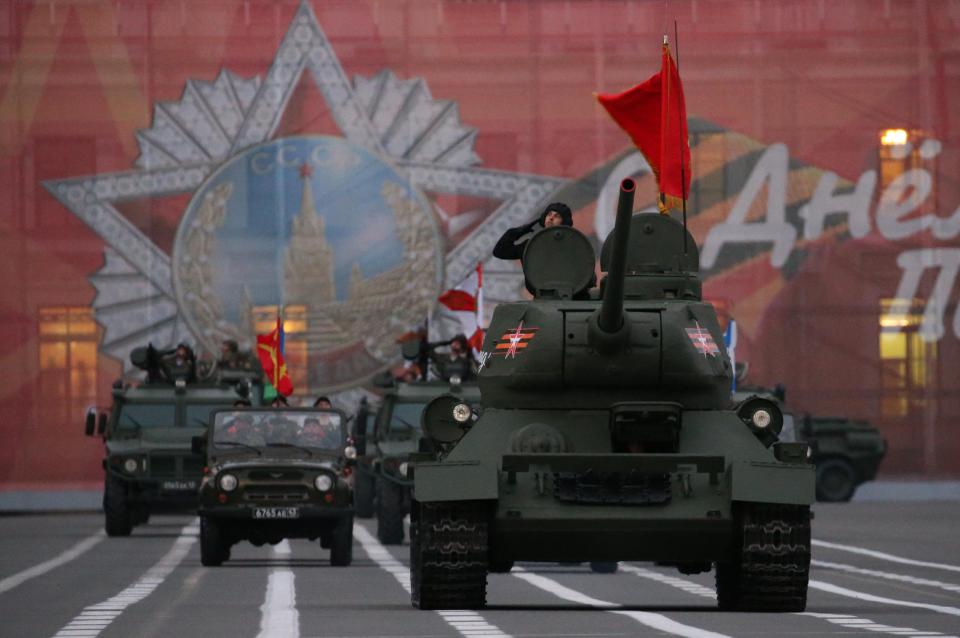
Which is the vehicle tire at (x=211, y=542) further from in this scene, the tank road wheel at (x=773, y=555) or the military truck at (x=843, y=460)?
the military truck at (x=843, y=460)

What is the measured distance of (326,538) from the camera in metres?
30.2

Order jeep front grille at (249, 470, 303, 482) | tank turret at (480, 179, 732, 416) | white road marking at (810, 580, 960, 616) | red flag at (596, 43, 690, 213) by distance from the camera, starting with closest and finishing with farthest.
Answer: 1. tank turret at (480, 179, 732, 416)
2. white road marking at (810, 580, 960, 616)
3. red flag at (596, 43, 690, 213)
4. jeep front grille at (249, 470, 303, 482)

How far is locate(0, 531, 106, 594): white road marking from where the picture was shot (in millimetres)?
26031

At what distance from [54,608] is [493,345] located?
15.1ft

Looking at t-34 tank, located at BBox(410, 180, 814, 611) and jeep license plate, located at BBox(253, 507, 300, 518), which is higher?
t-34 tank, located at BBox(410, 180, 814, 611)

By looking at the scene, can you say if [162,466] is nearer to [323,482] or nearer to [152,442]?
[152,442]

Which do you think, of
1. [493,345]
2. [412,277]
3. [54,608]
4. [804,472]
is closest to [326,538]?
[54,608]

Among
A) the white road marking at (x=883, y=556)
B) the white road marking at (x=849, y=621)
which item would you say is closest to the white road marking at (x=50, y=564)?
the white road marking at (x=849, y=621)

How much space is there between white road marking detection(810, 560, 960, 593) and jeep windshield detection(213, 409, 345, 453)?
18.2 ft

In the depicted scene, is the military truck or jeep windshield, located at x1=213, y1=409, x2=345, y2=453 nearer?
jeep windshield, located at x1=213, y1=409, x2=345, y2=453

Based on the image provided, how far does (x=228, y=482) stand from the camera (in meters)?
28.3

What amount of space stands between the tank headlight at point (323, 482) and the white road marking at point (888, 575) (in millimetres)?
5243

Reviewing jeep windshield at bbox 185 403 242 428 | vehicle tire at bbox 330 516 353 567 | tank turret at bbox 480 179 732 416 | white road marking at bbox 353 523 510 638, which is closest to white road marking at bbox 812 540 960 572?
white road marking at bbox 353 523 510 638

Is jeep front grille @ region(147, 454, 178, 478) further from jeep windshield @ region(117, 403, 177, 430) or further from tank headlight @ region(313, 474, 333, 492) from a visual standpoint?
tank headlight @ region(313, 474, 333, 492)
